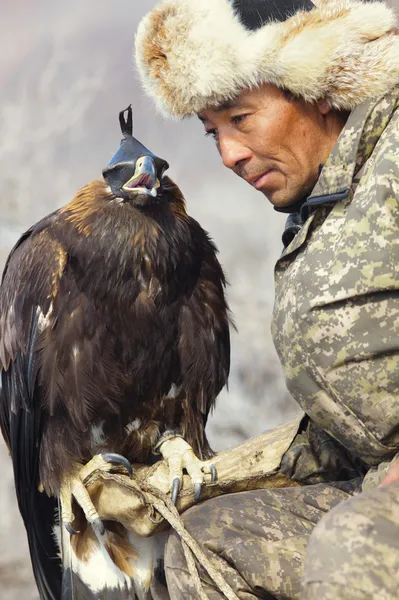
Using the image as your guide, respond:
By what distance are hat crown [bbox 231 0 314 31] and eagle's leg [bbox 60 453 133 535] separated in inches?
48.3

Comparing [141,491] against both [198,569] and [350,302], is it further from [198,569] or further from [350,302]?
[350,302]

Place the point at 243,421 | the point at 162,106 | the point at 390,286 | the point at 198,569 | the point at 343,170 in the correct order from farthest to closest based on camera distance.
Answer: the point at 243,421, the point at 162,106, the point at 198,569, the point at 343,170, the point at 390,286

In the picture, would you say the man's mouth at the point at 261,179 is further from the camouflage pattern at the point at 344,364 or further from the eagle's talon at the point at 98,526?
the eagle's talon at the point at 98,526

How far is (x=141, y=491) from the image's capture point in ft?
7.57

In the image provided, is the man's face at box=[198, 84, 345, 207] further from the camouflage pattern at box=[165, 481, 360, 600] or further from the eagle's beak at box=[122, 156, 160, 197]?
the camouflage pattern at box=[165, 481, 360, 600]

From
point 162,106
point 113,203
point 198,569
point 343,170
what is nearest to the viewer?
point 343,170

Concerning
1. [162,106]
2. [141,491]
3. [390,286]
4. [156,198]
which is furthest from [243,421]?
[390,286]

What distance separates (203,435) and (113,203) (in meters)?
0.79

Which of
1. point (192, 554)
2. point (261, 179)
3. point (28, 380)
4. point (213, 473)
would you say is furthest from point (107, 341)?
point (192, 554)

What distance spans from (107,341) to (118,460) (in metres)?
0.36

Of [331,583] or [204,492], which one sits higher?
[331,583]

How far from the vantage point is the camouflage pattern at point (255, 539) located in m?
1.95

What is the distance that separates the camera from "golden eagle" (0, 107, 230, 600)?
270 centimetres

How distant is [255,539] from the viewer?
2.02 m
